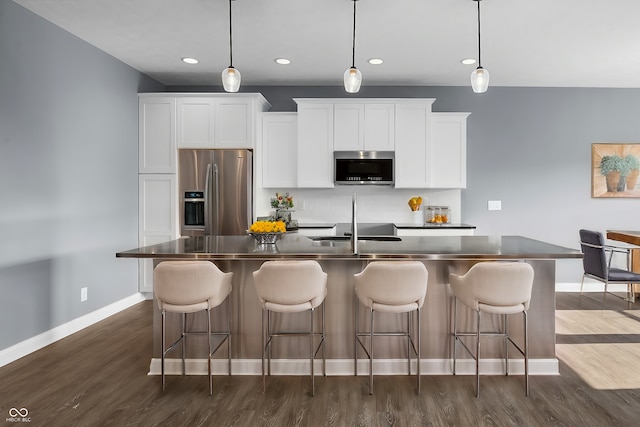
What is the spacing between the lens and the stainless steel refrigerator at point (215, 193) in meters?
4.55

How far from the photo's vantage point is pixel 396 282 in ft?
7.76

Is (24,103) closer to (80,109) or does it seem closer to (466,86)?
(80,109)

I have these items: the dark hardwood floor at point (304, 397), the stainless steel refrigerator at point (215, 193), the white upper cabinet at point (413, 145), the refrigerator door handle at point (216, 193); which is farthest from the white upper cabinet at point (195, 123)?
the dark hardwood floor at point (304, 397)

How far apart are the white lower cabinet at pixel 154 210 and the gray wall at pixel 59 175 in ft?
0.42

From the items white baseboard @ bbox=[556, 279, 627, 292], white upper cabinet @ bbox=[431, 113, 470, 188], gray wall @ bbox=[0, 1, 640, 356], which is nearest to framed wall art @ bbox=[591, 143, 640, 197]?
gray wall @ bbox=[0, 1, 640, 356]

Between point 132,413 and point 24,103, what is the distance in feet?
8.63

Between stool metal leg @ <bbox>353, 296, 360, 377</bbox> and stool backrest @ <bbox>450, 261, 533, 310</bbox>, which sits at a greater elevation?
stool backrest @ <bbox>450, 261, 533, 310</bbox>

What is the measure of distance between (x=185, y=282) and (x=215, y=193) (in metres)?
2.31

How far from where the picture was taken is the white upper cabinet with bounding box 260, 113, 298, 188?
489 cm

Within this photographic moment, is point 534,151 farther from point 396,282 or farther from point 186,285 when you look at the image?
point 186,285

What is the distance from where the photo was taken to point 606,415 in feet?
7.28

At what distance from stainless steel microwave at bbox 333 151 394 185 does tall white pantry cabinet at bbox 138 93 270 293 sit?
116cm

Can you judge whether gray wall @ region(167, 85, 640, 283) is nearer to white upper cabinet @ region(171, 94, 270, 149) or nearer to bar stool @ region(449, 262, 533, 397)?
white upper cabinet @ region(171, 94, 270, 149)

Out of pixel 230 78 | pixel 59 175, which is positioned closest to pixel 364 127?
pixel 230 78
